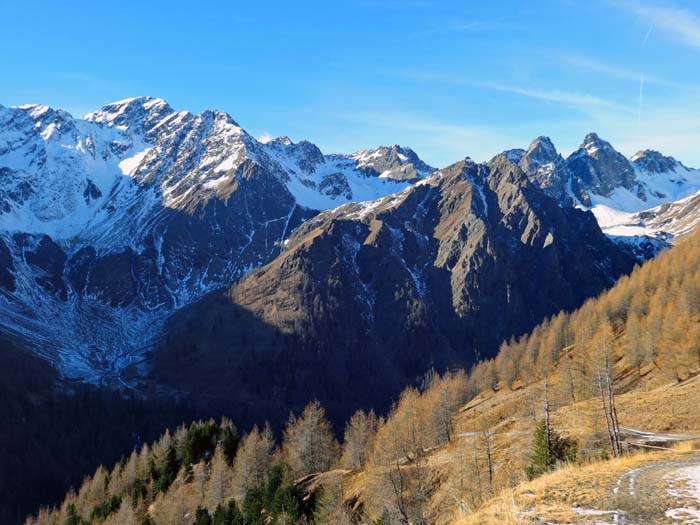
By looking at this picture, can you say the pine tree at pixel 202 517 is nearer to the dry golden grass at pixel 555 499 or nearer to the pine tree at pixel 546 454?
the pine tree at pixel 546 454

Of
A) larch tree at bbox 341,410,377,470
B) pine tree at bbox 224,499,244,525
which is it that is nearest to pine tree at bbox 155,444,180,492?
pine tree at bbox 224,499,244,525

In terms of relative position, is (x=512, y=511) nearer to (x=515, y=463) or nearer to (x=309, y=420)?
(x=515, y=463)

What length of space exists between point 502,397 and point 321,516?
268 ft

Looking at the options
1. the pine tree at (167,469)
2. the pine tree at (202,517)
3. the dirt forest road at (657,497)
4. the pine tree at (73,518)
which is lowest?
the pine tree at (73,518)

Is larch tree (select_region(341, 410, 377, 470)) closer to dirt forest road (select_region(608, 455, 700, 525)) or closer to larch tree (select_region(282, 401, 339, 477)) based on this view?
larch tree (select_region(282, 401, 339, 477))

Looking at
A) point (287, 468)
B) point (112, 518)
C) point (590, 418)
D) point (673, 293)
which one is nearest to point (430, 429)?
point (287, 468)

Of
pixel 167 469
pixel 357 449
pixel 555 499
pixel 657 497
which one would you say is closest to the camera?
pixel 657 497

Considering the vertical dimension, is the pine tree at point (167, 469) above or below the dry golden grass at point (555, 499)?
below

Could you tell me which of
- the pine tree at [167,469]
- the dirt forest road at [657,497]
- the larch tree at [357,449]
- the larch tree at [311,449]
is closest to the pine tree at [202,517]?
the larch tree at [311,449]

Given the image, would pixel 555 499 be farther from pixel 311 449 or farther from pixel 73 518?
pixel 73 518

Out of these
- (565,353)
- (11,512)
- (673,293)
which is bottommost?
(11,512)

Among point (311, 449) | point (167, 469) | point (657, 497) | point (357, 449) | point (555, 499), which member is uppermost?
point (555, 499)

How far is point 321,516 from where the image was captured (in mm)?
63906

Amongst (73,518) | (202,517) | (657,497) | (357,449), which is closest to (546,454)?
(657,497)
